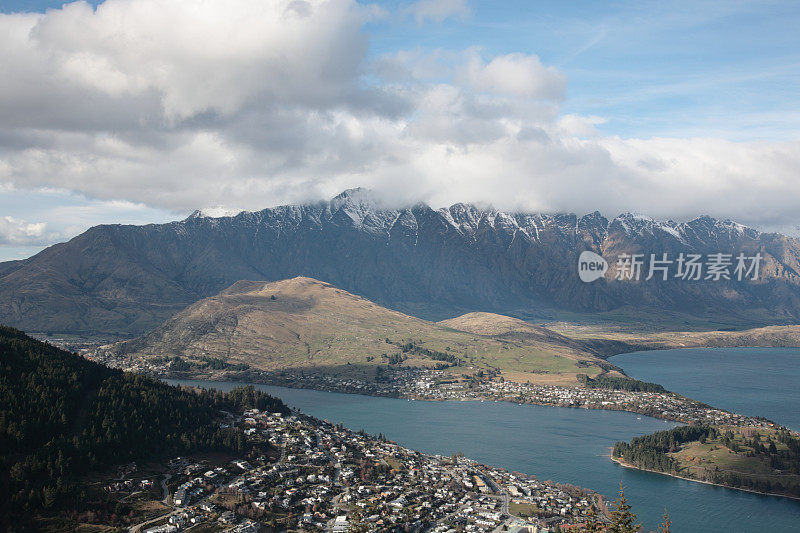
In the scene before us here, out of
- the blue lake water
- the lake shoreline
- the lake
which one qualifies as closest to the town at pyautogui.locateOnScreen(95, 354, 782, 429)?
the lake

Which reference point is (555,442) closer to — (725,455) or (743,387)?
(725,455)

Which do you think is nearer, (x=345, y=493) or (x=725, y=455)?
(x=345, y=493)

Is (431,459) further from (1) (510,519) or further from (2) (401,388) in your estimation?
(2) (401,388)

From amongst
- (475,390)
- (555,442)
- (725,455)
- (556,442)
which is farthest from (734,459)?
(475,390)

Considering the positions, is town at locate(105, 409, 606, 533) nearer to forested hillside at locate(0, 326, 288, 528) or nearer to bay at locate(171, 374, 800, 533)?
forested hillside at locate(0, 326, 288, 528)

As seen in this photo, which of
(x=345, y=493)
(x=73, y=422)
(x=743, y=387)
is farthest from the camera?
(x=743, y=387)

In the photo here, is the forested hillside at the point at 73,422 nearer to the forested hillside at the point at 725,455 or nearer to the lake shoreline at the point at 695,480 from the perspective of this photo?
the lake shoreline at the point at 695,480

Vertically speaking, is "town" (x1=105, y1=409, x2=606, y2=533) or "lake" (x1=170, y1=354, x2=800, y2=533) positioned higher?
"town" (x1=105, y1=409, x2=606, y2=533)

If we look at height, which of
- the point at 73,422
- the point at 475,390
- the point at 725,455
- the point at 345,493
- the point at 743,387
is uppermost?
the point at 743,387
